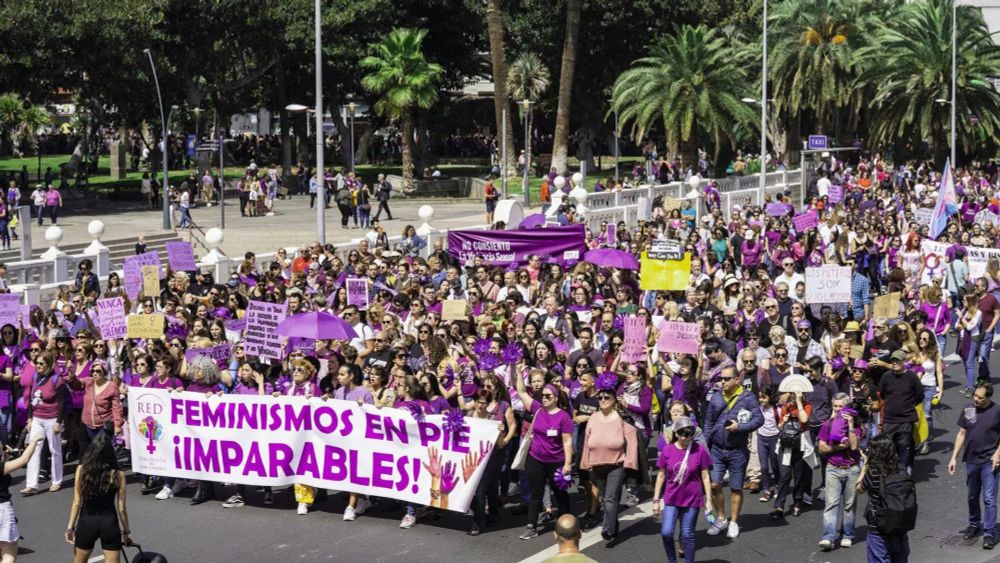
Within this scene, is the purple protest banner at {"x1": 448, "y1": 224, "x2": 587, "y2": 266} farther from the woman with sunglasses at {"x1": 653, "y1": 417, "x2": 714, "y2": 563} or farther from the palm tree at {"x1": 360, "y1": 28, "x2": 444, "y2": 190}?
the palm tree at {"x1": 360, "y1": 28, "x2": 444, "y2": 190}

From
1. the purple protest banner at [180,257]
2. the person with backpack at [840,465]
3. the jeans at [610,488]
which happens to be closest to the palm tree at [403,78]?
the purple protest banner at [180,257]

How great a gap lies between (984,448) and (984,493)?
409mm

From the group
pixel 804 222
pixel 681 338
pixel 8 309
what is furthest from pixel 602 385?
pixel 804 222

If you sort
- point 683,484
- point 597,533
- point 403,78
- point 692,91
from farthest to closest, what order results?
1. point 403,78
2. point 692,91
3. point 597,533
4. point 683,484

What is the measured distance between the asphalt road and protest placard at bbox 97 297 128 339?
262 cm

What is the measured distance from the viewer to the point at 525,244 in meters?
23.2

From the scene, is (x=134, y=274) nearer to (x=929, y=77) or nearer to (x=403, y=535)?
(x=403, y=535)

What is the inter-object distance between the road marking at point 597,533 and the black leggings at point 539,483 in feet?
0.88

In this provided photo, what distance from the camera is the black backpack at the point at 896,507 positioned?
1038 centimetres

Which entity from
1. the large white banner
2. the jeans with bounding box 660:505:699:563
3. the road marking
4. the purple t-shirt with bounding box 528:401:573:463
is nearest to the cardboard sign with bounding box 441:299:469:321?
the large white banner

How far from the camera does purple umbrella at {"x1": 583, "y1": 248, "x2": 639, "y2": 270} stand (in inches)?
838

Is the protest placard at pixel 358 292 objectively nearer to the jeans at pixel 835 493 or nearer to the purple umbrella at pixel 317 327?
the purple umbrella at pixel 317 327

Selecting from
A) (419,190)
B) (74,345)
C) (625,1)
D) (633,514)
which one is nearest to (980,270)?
(633,514)

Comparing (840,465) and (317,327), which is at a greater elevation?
(317,327)
